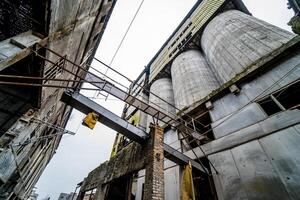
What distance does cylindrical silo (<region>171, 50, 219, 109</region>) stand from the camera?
427 inches

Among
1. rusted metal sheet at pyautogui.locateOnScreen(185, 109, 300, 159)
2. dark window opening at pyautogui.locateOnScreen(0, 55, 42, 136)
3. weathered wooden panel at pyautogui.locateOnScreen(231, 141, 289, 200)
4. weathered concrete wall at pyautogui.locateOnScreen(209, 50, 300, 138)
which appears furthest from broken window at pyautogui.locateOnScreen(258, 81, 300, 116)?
dark window opening at pyautogui.locateOnScreen(0, 55, 42, 136)

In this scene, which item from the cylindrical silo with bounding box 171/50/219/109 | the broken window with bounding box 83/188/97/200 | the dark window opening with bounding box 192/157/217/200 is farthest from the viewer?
the cylindrical silo with bounding box 171/50/219/109

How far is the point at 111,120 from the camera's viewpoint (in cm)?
605

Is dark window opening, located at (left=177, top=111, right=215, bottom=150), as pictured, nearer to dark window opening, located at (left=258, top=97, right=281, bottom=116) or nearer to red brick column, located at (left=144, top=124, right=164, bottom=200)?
red brick column, located at (left=144, top=124, right=164, bottom=200)

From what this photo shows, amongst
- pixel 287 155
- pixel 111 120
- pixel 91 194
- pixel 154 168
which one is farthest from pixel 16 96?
pixel 287 155

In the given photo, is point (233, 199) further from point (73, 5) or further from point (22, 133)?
point (73, 5)

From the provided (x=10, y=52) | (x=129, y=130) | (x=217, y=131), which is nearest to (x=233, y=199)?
(x=217, y=131)

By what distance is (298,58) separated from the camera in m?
5.92

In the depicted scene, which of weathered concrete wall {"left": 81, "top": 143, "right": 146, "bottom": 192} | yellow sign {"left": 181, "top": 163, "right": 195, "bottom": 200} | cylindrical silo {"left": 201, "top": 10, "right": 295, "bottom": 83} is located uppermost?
cylindrical silo {"left": 201, "top": 10, "right": 295, "bottom": 83}

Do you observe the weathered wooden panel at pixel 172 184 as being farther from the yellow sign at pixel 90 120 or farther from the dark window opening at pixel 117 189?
the yellow sign at pixel 90 120

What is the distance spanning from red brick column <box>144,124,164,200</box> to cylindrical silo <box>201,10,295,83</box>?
5.97 meters

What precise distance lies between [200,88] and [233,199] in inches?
277

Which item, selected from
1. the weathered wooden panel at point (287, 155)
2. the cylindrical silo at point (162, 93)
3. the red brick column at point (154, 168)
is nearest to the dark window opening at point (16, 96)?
the red brick column at point (154, 168)

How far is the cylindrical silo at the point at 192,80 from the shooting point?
1085cm
